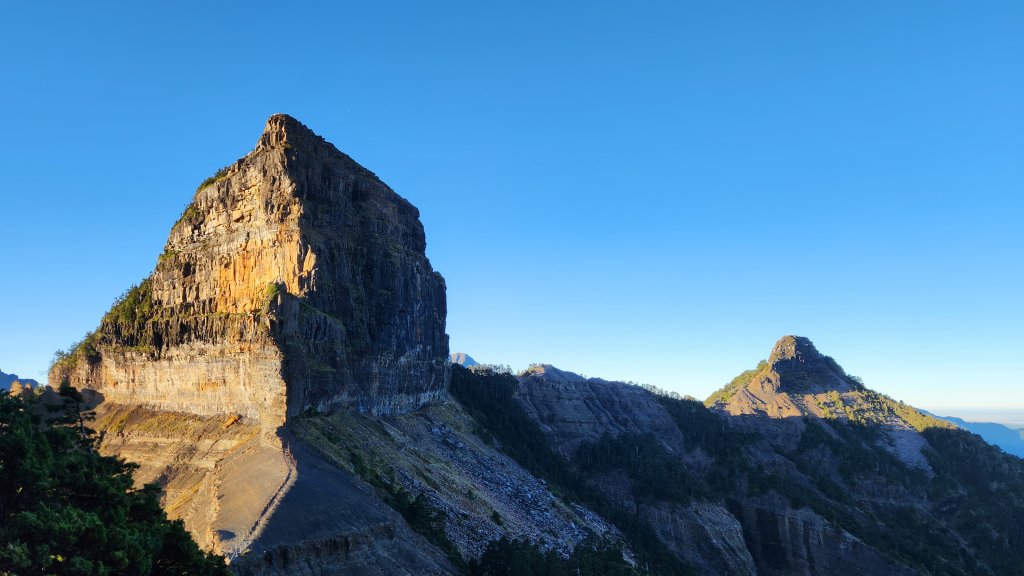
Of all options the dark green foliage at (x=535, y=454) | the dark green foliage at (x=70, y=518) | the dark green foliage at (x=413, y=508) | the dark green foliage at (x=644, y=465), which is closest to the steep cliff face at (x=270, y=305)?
the dark green foliage at (x=413, y=508)

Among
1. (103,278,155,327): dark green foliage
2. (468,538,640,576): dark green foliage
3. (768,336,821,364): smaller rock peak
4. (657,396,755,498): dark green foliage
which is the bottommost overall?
(468,538,640,576): dark green foliage

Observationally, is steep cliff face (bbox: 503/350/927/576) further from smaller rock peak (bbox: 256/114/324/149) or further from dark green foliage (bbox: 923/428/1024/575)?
smaller rock peak (bbox: 256/114/324/149)

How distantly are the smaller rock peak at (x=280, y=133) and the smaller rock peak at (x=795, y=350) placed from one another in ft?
467

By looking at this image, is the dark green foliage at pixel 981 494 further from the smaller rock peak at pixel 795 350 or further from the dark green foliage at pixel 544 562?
the dark green foliage at pixel 544 562

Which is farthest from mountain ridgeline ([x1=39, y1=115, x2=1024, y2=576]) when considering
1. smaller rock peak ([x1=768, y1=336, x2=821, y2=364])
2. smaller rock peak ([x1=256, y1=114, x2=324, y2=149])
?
smaller rock peak ([x1=768, y1=336, x2=821, y2=364])

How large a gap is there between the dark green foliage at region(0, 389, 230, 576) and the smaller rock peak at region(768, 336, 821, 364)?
16481 centimetres

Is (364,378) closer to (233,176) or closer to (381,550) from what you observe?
(233,176)

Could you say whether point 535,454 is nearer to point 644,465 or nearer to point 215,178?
point 644,465

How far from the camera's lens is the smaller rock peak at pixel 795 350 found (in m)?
167

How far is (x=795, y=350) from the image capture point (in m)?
167

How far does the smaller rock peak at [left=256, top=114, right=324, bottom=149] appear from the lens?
6378 centimetres

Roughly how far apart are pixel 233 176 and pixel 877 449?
438ft

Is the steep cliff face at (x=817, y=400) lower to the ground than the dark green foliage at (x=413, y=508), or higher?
higher

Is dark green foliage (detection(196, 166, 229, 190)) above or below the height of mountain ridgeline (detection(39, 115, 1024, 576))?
above
